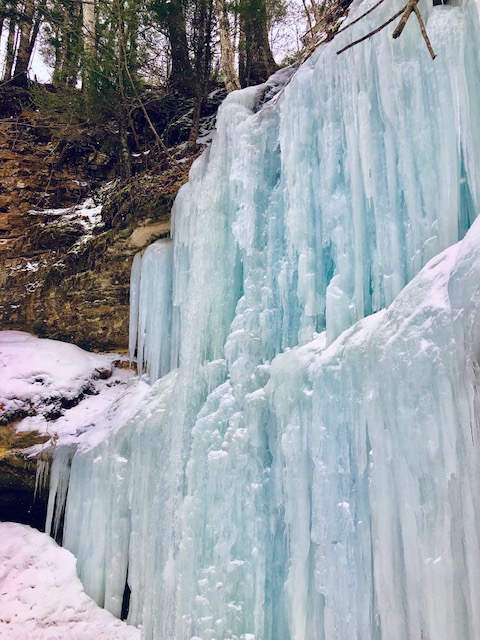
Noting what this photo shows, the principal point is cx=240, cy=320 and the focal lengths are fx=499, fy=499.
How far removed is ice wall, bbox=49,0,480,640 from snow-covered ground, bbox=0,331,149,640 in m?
0.29

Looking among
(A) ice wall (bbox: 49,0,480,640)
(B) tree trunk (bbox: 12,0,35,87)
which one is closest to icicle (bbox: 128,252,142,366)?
(A) ice wall (bbox: 49,0,480,640)

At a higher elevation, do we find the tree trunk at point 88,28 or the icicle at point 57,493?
the tree trunk at point 88,28

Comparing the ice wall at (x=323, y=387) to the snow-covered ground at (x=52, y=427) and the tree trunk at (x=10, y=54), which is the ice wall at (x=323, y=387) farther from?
the tree trunk at (x=10, y=54)

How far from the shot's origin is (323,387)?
303 centimetres

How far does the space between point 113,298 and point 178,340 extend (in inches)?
94.5

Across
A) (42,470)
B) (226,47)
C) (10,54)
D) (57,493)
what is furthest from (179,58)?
(57,493)

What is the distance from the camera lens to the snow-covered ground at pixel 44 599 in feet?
15.0

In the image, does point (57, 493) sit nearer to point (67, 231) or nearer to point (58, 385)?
point (58, 385)

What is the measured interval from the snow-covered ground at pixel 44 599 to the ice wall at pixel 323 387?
0.68ft

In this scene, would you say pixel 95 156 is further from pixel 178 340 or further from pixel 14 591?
pixel 14 591

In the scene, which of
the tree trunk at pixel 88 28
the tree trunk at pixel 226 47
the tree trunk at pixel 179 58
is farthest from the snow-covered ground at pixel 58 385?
the tree trunk at pixel 179 58

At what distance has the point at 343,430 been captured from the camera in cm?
285

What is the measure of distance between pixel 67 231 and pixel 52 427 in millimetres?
3577

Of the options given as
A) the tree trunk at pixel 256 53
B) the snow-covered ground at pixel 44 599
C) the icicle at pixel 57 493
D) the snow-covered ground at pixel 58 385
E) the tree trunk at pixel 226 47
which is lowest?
the snow-covered ground at pixel 44 599
